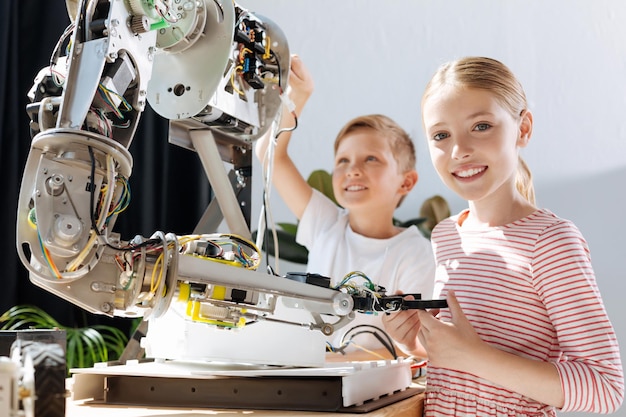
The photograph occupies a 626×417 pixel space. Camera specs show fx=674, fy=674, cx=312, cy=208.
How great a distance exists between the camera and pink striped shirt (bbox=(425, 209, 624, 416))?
851 millimetres

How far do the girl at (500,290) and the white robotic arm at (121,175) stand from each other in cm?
21

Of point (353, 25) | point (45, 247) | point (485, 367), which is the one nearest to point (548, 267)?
point (485, 367)

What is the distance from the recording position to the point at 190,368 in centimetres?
92

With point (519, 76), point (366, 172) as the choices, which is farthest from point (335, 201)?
point (519, 76)

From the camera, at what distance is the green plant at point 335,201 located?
237 centimetres

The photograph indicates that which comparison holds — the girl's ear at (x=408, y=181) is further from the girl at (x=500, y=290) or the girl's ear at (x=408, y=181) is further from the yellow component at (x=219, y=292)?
the yellow component at (x=219, y=292)

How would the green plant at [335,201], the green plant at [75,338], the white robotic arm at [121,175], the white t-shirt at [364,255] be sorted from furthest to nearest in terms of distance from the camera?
the green plant at [335,201]
the green plant at [75,338]
the white t-shirt at [364,255]
the white robotic arm at [121,175]

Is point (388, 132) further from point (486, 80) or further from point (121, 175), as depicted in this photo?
point (121, 175)

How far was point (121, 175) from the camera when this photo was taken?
705 mm

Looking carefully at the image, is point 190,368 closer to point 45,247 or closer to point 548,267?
point 45,247

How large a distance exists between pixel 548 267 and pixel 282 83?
51cm

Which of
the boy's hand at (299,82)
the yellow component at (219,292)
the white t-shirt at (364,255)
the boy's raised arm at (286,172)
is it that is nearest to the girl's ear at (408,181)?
the white t-shirt at (364,255)

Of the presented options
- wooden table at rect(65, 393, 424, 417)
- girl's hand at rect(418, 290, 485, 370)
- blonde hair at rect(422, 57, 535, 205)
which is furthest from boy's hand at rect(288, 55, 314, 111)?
wooden table at rect(65, 393, 424, 417)

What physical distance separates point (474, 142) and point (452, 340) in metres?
0.29
